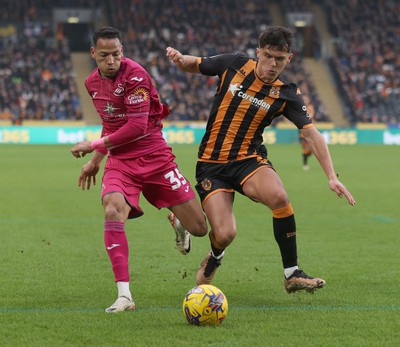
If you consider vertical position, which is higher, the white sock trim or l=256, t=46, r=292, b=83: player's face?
l=256, t=46, r=292, b=83: player's face

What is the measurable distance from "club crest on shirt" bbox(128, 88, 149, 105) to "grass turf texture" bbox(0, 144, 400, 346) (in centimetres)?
156

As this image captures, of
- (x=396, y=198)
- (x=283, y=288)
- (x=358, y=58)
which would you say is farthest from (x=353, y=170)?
(x=358, y=58)

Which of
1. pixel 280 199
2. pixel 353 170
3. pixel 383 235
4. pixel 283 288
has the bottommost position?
pixel 353 170

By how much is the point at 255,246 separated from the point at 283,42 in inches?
151

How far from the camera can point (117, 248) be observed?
20.7 ft

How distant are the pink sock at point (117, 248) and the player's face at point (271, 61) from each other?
177cm

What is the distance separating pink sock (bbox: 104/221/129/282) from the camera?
247 inches

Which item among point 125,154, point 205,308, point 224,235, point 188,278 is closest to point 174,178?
point 125,154

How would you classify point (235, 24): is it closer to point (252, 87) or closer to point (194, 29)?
point (194, 29)

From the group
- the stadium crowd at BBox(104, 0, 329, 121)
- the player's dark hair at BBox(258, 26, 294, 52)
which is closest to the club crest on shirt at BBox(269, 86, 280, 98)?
the player's dark hair at BBox(258, 26, 294, 52)

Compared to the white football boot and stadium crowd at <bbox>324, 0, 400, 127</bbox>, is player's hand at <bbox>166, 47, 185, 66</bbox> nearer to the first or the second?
the white football boot

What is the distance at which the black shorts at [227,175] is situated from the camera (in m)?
7.06

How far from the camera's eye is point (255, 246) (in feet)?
33.0

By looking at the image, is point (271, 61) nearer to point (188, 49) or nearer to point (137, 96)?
point (137, 96)
